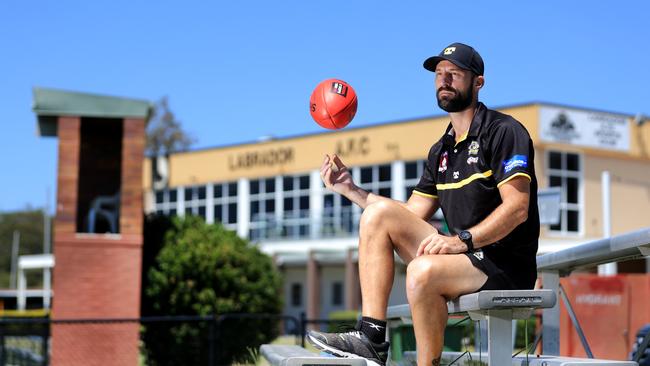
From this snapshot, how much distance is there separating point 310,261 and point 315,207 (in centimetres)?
385

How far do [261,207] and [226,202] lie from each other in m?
2.86

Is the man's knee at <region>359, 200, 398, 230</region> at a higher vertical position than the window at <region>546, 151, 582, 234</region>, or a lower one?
lower

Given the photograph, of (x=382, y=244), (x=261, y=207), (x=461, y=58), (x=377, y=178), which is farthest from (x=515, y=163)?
(x=261, y=207)

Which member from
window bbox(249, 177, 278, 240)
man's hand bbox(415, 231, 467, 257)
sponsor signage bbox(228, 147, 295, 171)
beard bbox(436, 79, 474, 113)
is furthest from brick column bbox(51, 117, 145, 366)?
window bbox(249, 177, 278, 240)

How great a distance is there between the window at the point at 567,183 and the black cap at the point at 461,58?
128ft

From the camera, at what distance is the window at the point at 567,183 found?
1713 inches

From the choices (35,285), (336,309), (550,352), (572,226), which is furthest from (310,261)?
(35,285)

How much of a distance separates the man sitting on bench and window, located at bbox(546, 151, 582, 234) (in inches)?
1536

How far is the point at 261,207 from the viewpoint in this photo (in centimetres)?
5497

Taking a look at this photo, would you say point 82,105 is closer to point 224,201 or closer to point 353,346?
point 353,346

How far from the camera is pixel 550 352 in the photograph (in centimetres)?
605

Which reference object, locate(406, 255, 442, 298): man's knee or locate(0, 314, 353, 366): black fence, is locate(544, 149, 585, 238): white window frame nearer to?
locate(0, 314, 353, 366): black fence

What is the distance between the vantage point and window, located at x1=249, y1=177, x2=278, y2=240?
53.7 m

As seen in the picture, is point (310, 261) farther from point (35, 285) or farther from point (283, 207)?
point (35, 285)
